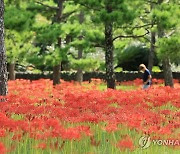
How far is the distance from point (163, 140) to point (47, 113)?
2898 millimetres

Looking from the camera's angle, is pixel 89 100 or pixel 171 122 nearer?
pixel 171 122

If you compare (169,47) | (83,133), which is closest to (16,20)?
(169,47)

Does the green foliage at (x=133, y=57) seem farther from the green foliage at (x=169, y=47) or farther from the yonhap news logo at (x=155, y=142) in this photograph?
the yonhap news logo at (x=155, y=142)

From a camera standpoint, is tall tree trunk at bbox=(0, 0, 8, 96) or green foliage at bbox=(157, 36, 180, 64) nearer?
tall tree trunk at bbox=(0, 0, 8, 96)

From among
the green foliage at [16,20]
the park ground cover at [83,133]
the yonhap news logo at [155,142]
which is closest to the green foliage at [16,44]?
the green foliage at [16,20]

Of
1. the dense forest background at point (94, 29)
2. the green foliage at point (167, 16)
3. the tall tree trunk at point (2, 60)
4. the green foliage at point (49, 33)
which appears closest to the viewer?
the tall tree trunk at point (2, 60)

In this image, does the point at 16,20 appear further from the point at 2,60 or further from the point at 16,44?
the point at 16,44

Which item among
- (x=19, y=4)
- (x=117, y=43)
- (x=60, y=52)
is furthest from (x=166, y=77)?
(x=19, y=4)

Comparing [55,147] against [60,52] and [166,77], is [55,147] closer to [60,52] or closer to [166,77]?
[60,52]

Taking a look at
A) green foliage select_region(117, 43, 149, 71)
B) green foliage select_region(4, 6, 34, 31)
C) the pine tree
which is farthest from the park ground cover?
green foliage select_region(117, 43, 149, 71)

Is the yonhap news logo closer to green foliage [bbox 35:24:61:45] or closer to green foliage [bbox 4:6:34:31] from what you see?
green foliage [bbox 4:6:34:31]

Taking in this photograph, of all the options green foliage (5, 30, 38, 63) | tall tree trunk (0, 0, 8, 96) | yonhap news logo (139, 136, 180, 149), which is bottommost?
yonhap news logo (139, 136, 180, 149)

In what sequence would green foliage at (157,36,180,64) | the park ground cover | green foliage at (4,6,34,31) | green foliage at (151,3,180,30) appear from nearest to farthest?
the park ground cover, green foliage at (4,6,34,31), green foliage at (151,3,180,30), green foliage at (157,36,180,64)

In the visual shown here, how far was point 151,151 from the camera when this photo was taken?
6.66 metres
